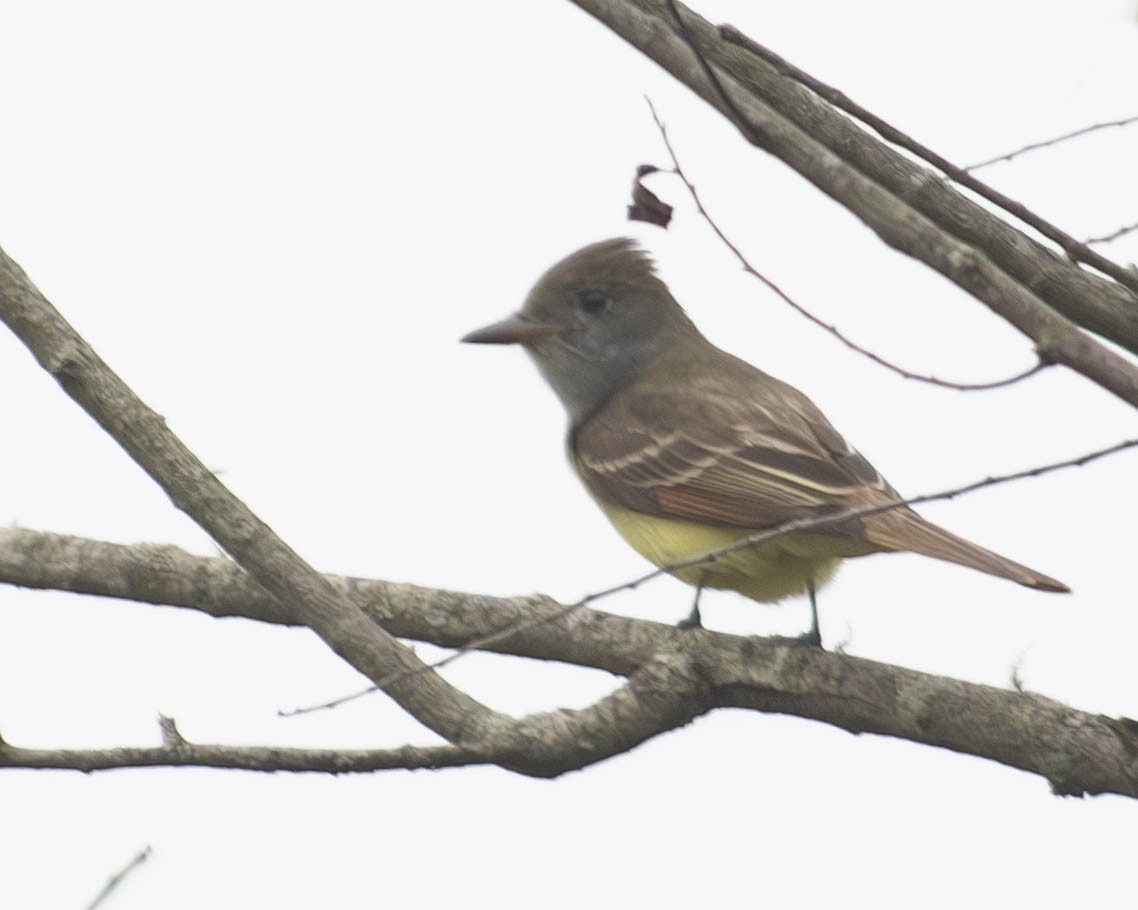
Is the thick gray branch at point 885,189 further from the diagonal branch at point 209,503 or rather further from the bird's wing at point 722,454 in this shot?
the bird's wing at point 722,454

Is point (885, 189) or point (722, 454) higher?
point (722, 454)

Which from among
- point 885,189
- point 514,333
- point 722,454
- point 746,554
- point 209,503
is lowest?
point 209,503

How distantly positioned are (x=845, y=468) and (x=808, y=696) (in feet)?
4.77

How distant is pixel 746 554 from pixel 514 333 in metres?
2.15

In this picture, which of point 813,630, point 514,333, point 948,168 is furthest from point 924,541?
point 514,333

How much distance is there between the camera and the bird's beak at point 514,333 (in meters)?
7.70

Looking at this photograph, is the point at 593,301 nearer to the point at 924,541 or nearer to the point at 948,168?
the point at 924,541

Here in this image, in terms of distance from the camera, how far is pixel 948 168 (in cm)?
372

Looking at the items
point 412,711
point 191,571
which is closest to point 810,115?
point 412,711

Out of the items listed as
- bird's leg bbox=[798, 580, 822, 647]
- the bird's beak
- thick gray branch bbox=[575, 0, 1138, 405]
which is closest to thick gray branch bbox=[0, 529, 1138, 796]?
bird's leg bbox=[798, 580, 822, 647]

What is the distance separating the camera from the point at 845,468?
21.3ft

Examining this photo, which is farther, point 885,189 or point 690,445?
point 690,445

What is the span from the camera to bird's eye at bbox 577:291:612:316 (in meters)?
7.87

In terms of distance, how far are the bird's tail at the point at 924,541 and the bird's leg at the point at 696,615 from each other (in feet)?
2.26
